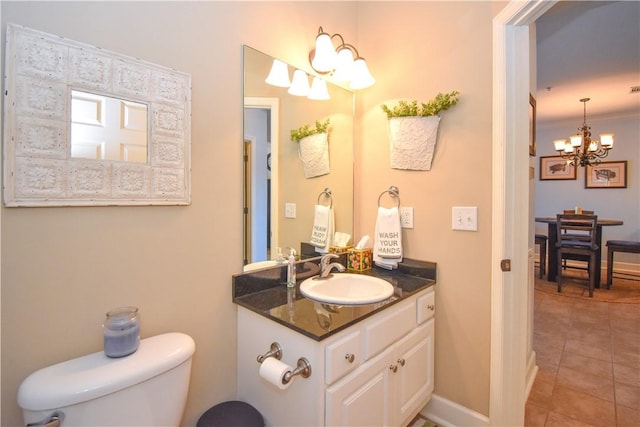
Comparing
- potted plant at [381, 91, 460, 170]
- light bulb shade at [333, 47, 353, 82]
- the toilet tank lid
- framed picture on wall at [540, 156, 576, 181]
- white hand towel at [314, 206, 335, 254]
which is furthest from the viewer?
framed picture on wall at [540, 156, 576, 181]

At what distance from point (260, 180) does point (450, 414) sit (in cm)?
157

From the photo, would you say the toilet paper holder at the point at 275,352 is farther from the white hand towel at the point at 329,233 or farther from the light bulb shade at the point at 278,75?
the light bulb shade at the point at 278,75

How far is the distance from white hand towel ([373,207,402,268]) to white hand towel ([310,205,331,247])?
30cm

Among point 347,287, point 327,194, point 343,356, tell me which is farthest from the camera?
point 327,194

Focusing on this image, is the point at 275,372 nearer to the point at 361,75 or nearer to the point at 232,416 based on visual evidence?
the point at 232,416

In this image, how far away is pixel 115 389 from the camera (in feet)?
2.77

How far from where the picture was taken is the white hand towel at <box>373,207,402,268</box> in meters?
1.71

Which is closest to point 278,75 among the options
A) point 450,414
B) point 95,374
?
point 95,374

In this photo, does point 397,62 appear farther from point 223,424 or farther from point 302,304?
point 223,424

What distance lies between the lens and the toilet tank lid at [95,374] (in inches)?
30.9

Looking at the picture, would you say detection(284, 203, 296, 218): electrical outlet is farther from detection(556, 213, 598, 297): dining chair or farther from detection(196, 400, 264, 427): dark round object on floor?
detection(556, 213, 598, 297): dining chair

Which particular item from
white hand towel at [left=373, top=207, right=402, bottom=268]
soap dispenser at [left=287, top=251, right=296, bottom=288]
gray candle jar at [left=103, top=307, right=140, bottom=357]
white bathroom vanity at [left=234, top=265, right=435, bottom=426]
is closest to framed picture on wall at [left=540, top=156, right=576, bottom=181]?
white hand towel at [left=373, top=207, right=402, bottom=268]

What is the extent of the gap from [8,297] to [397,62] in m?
1.96

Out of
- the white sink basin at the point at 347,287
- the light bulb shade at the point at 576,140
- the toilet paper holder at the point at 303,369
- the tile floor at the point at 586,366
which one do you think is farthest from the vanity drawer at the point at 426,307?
the light bulb shade at the point at 576,140
